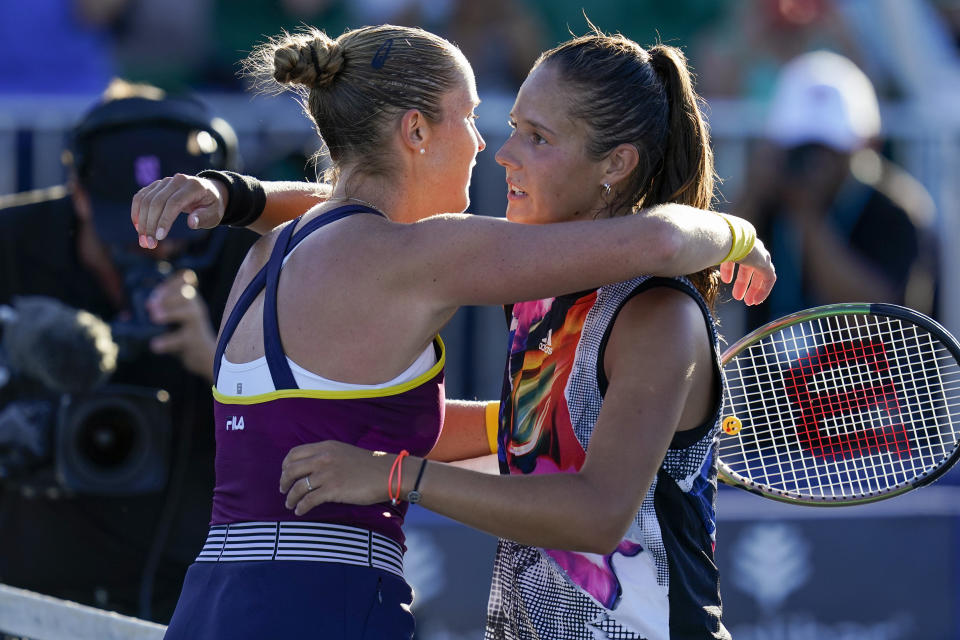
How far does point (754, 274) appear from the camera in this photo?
256cm

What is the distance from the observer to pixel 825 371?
2.98 m

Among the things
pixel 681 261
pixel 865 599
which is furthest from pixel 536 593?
pixel 865 599

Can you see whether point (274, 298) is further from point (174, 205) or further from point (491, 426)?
point (491, 426)

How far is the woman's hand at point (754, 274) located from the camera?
2.50 m

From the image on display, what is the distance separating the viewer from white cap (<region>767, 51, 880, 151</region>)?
238 inches

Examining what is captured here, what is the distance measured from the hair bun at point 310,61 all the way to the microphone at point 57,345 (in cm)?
165

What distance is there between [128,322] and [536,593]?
2.04 metres

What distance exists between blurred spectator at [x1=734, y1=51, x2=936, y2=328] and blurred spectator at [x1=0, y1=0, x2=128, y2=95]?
3.14m

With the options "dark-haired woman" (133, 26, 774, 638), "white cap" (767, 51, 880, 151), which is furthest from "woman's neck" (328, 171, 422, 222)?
"white cap" (767, 51, 880, 151)

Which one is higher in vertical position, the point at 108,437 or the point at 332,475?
the point at 332,475

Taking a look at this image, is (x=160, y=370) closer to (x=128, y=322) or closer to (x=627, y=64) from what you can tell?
(x=128, y=322)

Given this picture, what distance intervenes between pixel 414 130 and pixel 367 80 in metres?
0.12

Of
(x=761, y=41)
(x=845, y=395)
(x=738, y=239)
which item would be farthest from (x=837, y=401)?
(x=761, y=41)

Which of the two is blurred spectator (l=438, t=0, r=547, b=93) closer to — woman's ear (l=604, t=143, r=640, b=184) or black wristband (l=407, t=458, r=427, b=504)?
woman's ear (l=604, t=143, r=640, b=184)
